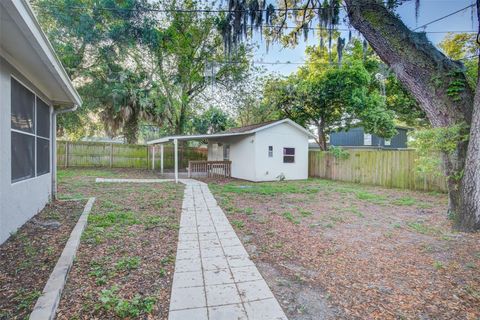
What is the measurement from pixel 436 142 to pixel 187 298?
486 cm

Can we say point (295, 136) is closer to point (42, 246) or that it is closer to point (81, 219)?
point (81, 219)

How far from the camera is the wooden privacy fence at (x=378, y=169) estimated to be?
9.12m

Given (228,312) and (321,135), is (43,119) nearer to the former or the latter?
(228,312)

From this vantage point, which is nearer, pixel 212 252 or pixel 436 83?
pixel 212 252

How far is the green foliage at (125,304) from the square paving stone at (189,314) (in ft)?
0.75

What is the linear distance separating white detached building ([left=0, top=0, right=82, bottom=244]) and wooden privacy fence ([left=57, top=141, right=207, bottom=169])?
1056 centimetres

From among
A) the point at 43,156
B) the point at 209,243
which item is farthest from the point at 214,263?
the point at 43,156

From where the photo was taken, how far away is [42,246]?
3.27 meters

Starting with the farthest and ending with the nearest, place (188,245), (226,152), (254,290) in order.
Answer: (226,152) < (188,245) < (254,290)

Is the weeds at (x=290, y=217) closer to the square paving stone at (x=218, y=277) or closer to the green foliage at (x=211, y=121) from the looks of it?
the square paving stone at (x=218, y=277)

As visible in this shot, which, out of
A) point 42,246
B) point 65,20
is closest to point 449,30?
point 42,246

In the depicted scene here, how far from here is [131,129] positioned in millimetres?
16391

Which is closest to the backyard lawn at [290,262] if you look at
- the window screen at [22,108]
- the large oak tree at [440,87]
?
the large oak tree at [440,87]

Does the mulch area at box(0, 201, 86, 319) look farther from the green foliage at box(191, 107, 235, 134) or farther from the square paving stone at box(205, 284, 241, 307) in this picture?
the green foliage at box(191, 107, 235, 134)
